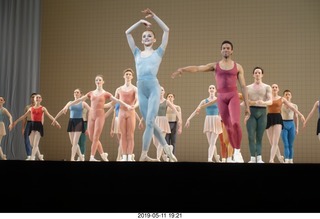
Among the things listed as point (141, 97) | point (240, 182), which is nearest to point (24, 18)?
point (141, 97)

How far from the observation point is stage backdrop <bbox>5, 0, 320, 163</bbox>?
9039 millimetres

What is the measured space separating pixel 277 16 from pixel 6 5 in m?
4.75

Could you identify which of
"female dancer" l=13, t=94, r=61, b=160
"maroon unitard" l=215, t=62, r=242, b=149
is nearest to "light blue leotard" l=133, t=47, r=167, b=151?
"maroon unitard" l=215, t=62, r=242, b=149

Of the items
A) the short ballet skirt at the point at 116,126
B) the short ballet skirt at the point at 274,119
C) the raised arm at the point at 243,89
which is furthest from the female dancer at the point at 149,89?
the short ballet skirt at the point at 274,119

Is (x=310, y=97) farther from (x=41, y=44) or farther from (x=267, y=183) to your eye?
(x=41, y=44)

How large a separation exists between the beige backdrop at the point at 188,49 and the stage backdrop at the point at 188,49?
0.06ft

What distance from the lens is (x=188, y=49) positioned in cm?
933

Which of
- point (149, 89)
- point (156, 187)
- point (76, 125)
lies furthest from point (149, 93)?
point (76, 125)

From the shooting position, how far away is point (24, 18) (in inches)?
365

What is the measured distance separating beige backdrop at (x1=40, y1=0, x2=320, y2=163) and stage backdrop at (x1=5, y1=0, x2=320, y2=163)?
0.7 inches

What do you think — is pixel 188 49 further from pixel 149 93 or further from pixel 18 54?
pixel 149 93

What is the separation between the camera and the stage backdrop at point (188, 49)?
9.04 m

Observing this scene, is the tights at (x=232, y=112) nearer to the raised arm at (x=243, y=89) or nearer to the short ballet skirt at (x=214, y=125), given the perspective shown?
the raised arm at (x=243, y=89)

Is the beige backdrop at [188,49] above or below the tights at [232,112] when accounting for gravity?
above
